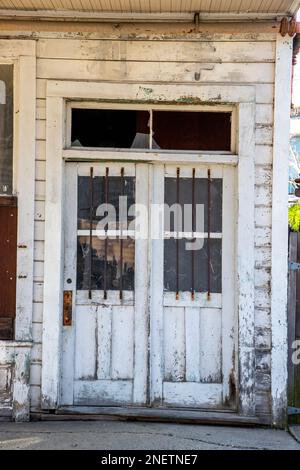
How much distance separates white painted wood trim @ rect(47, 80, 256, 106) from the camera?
4.96 m

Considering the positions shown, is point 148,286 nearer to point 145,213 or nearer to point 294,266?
point 145,213

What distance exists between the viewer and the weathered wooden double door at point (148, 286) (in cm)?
504

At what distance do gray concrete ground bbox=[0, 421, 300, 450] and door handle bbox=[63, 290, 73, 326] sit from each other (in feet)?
2.56

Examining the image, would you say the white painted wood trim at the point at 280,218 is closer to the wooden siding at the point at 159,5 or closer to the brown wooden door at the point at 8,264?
the wooden siding at the point at 159,5

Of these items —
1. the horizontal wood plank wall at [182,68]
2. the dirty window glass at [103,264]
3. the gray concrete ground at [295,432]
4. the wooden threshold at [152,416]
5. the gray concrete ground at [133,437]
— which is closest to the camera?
the gray concrete ground at [133,437]

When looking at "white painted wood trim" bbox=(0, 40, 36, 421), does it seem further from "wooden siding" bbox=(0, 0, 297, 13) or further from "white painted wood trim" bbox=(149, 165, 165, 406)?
"white painted wood trim" bbox=(149, 165, 165, 406)

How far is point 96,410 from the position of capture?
195 inches

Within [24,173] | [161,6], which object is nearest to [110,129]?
[24,173]

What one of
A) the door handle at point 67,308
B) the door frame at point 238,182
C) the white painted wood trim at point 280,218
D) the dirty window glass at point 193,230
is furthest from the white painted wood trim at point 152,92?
the door handle at point 67,308

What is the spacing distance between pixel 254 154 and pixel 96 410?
239cm

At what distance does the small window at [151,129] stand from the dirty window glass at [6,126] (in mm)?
504

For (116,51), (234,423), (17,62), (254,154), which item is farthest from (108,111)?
(234,423)

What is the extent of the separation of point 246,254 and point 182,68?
1.57 meters
